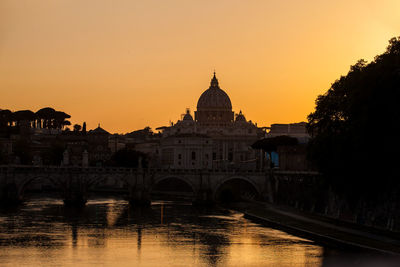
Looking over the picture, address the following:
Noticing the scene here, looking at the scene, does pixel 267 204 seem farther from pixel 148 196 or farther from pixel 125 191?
pixel 125 191

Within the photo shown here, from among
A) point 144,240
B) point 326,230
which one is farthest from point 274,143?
point 144,240

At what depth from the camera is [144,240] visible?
60.3 m

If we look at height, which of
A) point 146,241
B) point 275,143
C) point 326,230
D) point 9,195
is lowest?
point 146,241

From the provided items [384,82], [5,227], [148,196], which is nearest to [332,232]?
[384,82]

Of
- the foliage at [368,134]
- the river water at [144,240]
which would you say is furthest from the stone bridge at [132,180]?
the foliage at [368,134]

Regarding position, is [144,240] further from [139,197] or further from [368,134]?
[139,197]

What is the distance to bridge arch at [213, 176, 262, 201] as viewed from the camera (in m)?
98.7

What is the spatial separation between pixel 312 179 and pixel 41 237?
83.0 ft

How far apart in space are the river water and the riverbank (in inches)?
32.9

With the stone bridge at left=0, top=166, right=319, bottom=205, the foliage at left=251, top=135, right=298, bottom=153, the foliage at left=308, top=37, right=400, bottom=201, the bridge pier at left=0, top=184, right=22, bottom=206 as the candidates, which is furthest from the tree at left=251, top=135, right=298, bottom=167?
the foliage at left=308, top=37, right=400, bottom=201

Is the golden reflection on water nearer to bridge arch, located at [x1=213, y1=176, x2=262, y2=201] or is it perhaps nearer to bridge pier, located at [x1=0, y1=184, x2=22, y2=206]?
bridge pier, located at [x1=0, y1=184, x2=22, y2=206]

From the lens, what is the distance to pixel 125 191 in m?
127

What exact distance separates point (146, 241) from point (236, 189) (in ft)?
163

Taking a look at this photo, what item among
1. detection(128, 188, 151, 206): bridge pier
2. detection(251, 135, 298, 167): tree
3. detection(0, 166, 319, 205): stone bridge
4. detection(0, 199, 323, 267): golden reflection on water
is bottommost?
detection(0, 199, 323, 267): golden reflection on water
